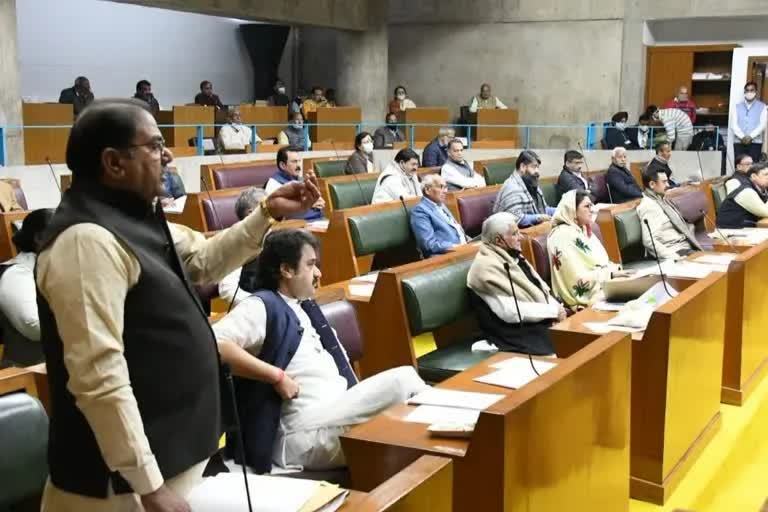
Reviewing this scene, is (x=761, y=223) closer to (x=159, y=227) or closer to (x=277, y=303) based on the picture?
(x=277, y=303)

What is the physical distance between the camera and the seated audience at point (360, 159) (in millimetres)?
8367

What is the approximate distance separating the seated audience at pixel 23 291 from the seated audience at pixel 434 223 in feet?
8.73

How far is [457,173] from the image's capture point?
8.13m

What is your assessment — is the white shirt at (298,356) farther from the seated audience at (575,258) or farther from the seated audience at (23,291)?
the seated audience at (575,258)

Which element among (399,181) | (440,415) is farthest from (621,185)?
(440,415)

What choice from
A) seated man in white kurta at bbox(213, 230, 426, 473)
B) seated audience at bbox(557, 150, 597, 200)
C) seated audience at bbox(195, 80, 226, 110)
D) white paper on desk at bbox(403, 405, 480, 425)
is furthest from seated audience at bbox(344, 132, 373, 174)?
white paper on desk at bbox(403, 405, 480, 425)

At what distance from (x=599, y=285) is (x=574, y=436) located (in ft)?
7.73

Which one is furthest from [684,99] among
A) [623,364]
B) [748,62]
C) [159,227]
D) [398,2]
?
[159,227]

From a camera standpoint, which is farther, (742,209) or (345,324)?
(742,209)

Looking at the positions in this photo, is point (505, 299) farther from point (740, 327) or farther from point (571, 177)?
point (571, 177)

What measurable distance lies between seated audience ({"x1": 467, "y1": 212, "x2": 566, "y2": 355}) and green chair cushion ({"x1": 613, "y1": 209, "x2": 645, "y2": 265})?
73.6 inches

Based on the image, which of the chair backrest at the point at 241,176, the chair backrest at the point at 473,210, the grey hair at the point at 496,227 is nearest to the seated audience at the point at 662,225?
the chair backrest at the point at 473,210

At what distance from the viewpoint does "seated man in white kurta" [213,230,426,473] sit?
100 inches

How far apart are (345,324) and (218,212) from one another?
2.81 metres
